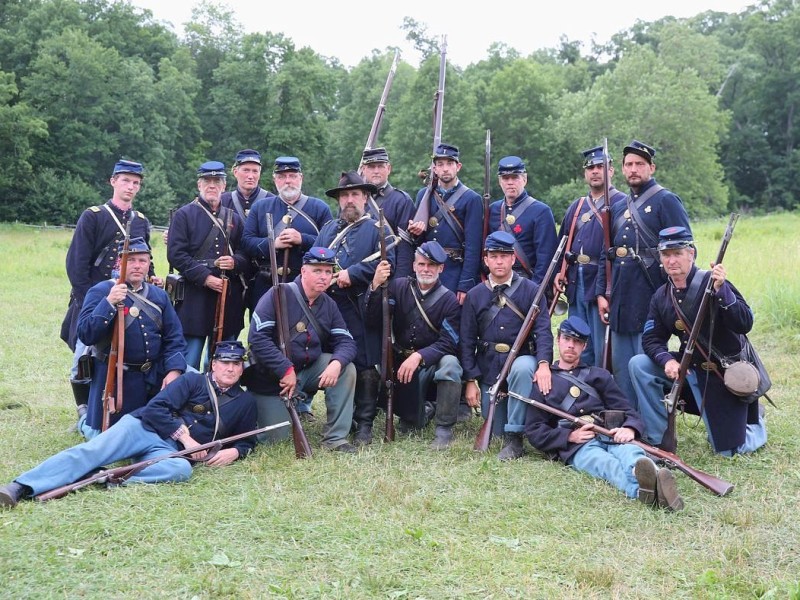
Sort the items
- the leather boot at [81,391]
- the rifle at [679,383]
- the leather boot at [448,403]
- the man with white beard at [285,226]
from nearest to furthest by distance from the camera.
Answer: the rifle at [679,383] → the leather boot at [448,403] → the leather boot at [81,391] → the man with white beard at [285,226]

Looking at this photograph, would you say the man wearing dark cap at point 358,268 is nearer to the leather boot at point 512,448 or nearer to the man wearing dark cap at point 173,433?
the man wearing dark cap at point 173,433

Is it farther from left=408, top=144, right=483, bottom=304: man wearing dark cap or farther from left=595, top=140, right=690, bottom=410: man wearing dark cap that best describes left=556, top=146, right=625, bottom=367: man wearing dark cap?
left=408, top=144, right=483, bottom=304: man wearing dark cap

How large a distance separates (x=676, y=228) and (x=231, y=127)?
49079mm

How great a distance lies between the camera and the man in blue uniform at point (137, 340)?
6863 mm

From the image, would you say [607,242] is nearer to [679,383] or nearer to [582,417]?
[679,383]

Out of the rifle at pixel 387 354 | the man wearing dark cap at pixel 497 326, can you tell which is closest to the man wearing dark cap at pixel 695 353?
the man wearing dark cap at pixel 497 326

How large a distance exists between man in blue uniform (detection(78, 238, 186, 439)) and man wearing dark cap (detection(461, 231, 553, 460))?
2399 millimetres

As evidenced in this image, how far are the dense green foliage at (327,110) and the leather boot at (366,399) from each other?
3651cm

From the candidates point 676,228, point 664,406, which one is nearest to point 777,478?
point 664,406

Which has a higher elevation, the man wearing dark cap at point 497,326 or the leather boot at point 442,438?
the man wearing dark cap at point 497,326

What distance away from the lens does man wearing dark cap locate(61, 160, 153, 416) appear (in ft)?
24.7

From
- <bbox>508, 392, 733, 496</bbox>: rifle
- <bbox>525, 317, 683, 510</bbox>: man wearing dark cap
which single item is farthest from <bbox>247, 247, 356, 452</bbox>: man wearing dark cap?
<bbox>525, 317, 683, 510</bbox>: man wearing dark cap

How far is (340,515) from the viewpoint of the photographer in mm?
5453

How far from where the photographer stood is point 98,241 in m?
7.60
